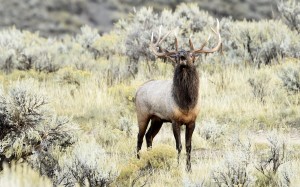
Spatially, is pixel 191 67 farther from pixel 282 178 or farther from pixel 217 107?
pixel 217 107

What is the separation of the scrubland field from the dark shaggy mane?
63 centimetres

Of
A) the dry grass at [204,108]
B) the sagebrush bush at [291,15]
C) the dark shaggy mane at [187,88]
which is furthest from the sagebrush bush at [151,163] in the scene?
the sagebrush bush at [291,15]

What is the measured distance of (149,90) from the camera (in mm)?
10039

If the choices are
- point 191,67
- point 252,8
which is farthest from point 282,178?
point 252,8

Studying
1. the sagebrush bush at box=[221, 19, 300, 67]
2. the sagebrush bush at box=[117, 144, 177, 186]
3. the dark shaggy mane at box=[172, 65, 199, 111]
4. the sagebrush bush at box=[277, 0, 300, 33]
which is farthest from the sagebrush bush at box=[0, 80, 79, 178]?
the sagebrush bush at box=[277, 0, 300, 33]

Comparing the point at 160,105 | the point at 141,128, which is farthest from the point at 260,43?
the point at 160,105

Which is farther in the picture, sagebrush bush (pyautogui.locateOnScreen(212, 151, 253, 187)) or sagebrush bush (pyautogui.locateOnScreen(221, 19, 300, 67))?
sagebrush bush (pyautogui.locateOnScreen(221, 19, 300, 67))

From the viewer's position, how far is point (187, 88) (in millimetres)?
9188

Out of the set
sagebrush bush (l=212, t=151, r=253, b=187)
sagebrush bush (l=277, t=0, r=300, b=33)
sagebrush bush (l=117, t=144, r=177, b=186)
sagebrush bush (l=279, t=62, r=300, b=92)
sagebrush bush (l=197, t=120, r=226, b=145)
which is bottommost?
sagebrush bush (l=197, t=120, r=226, b=145)

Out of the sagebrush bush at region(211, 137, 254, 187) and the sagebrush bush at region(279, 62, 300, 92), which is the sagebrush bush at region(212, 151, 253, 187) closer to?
the sagebrush bush at region(211, 137, 254, 187)

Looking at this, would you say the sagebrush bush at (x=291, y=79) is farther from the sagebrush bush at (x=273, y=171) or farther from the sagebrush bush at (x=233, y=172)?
the sagebrush bush at (x=233, y=172)

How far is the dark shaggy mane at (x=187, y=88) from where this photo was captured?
9172mm

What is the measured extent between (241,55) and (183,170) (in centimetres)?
1022

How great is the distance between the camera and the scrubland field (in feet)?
24.4
